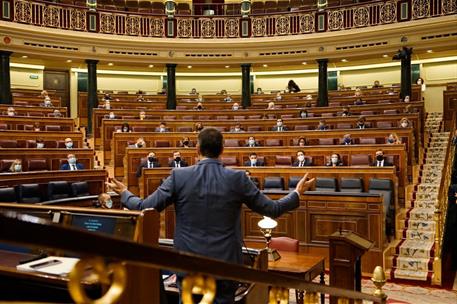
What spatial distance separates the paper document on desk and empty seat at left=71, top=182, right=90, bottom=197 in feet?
18.9

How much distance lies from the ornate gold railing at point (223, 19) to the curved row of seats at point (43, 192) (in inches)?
286

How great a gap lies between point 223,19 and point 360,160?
27.9 ft

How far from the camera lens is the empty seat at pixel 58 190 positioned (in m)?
7.05

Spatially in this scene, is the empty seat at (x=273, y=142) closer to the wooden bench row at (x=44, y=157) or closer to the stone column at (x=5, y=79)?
the wooden bench row at (x=44, y=157)

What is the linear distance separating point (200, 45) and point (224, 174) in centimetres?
1353

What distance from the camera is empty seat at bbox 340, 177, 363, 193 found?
7215 mm

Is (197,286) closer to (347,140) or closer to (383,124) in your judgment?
(347,140)

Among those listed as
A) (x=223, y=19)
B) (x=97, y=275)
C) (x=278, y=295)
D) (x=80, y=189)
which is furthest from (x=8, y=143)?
(x=97, y=275)

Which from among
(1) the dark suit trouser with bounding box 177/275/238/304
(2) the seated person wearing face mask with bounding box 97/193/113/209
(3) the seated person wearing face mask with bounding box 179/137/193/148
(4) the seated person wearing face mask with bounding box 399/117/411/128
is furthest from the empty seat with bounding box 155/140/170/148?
(1) the dark suit trouser with bounding box 177/275/238/304

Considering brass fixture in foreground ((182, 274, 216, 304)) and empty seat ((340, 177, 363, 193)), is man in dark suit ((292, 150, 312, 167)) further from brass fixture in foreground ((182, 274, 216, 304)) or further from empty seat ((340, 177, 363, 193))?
brass fixture in foreground ((182, 274, 216, 304))

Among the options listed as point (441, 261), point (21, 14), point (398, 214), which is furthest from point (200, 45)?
point (441, 261)

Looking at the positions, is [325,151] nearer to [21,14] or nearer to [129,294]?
[129,294]

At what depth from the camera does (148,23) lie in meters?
14.8

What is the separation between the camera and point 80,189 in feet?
24.7
